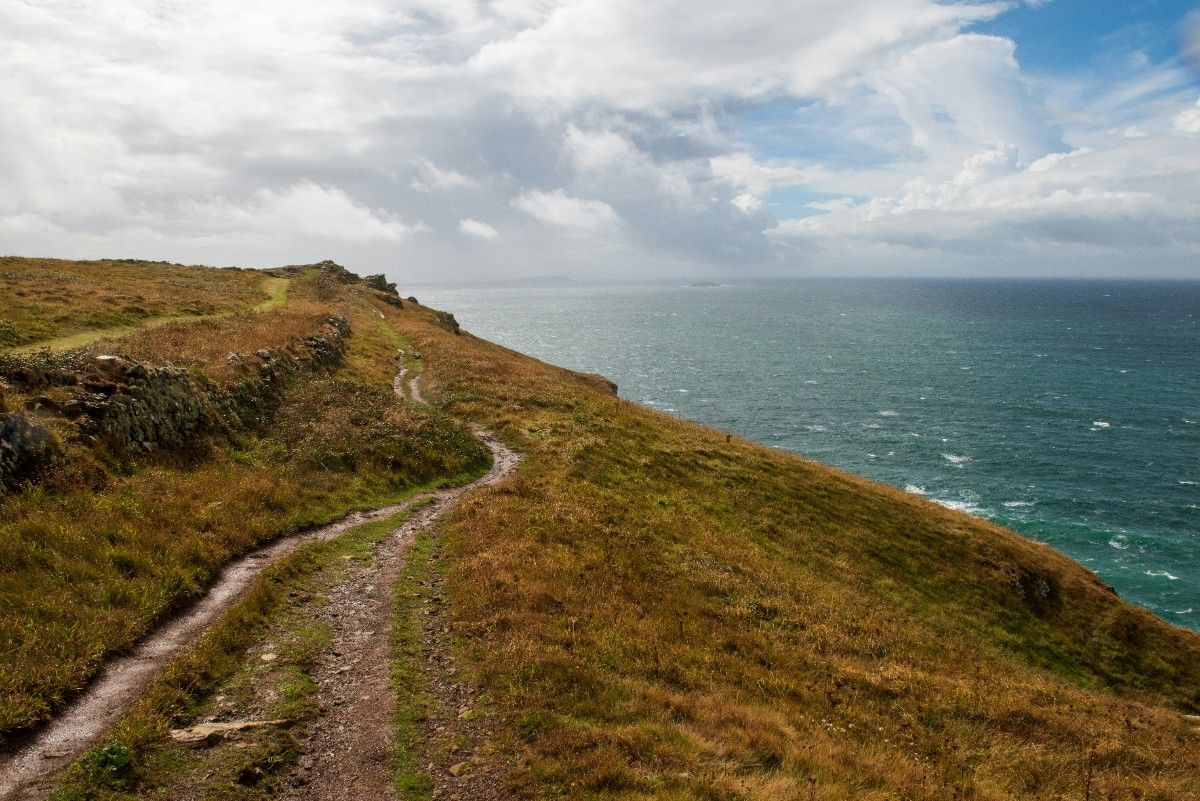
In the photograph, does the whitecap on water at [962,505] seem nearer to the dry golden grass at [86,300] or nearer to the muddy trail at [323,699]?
the muddy trail at [323,699]

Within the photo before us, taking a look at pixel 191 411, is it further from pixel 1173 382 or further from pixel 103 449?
pixel 1173 382

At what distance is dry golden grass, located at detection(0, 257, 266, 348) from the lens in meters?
34.5

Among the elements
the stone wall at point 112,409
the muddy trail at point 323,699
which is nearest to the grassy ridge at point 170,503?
the muddy trail at point 323,699

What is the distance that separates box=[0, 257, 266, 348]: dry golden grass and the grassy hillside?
3025mm

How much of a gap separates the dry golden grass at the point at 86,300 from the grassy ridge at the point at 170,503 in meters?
4.62

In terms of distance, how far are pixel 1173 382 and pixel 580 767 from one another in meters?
153

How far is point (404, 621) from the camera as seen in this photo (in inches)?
614

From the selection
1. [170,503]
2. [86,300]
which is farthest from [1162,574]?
[86,300]

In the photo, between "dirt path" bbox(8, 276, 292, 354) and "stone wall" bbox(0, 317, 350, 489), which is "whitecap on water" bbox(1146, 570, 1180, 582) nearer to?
"stone wall" bbox(0, 317, 350, 489)

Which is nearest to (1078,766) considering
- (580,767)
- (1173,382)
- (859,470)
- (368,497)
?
(580,767)

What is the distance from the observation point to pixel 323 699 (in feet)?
40.0

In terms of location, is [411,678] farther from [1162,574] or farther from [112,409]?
[1162,574]

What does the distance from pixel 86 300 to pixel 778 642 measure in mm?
49650

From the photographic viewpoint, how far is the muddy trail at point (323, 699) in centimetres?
977
